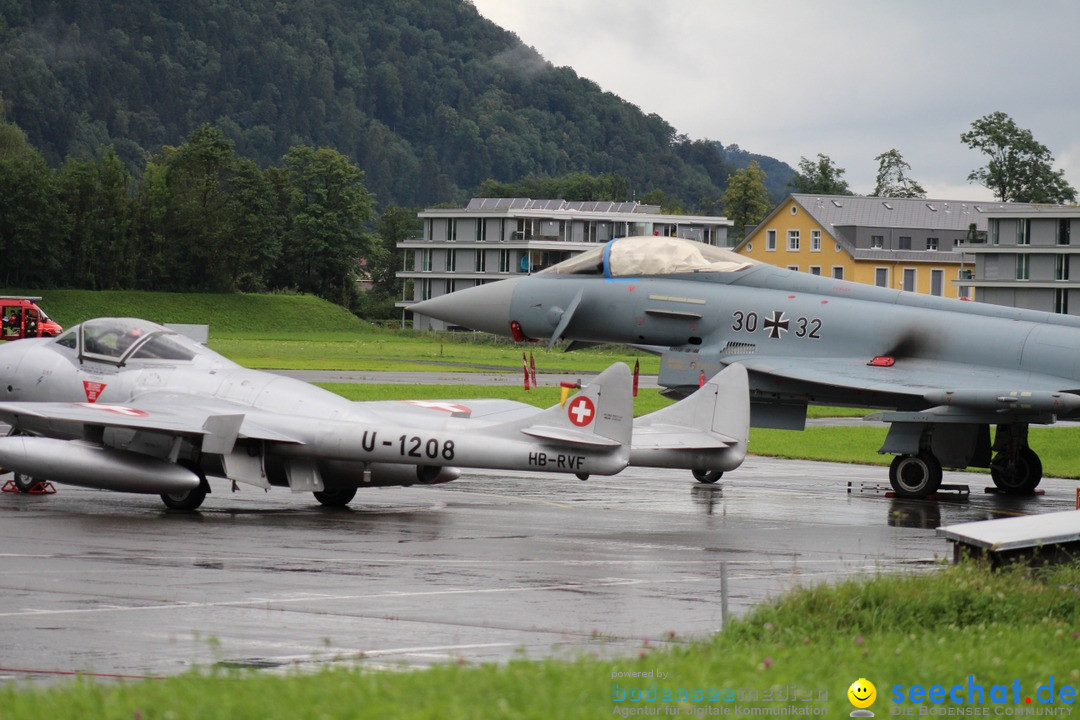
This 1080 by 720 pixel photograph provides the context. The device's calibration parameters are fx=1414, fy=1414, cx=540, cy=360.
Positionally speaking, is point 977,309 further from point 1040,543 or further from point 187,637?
point 187,637

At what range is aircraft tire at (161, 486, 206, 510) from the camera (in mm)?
17391

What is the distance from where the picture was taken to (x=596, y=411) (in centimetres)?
1689

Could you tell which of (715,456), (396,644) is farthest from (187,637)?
(715,456)

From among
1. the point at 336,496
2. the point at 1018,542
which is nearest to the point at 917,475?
the point at 336,496

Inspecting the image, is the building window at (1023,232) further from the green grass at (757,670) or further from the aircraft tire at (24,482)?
the green grass at (757,670)

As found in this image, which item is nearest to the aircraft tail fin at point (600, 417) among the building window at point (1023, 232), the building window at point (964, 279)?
the building window at point (1023, 232)

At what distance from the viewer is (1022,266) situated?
106m

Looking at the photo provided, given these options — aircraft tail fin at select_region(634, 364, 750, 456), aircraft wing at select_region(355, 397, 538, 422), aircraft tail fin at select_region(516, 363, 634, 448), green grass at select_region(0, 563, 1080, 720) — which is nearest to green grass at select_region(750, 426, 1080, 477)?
aircraft wing at select_region(355, 397, 538, 422)

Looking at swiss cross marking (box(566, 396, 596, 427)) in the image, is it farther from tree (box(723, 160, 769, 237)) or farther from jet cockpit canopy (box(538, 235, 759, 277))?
tree (box(723, 160, 769, 237))

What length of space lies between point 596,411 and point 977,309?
25.8 feet

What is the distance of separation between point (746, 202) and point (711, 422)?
156 m

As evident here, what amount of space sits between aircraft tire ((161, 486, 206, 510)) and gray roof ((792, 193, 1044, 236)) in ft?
355

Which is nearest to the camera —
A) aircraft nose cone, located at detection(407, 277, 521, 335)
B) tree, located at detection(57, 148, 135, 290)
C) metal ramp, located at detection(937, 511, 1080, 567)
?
metal ramp, located at detection(937, 511, 1080, 567)

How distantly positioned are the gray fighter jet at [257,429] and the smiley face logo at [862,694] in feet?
31.8
